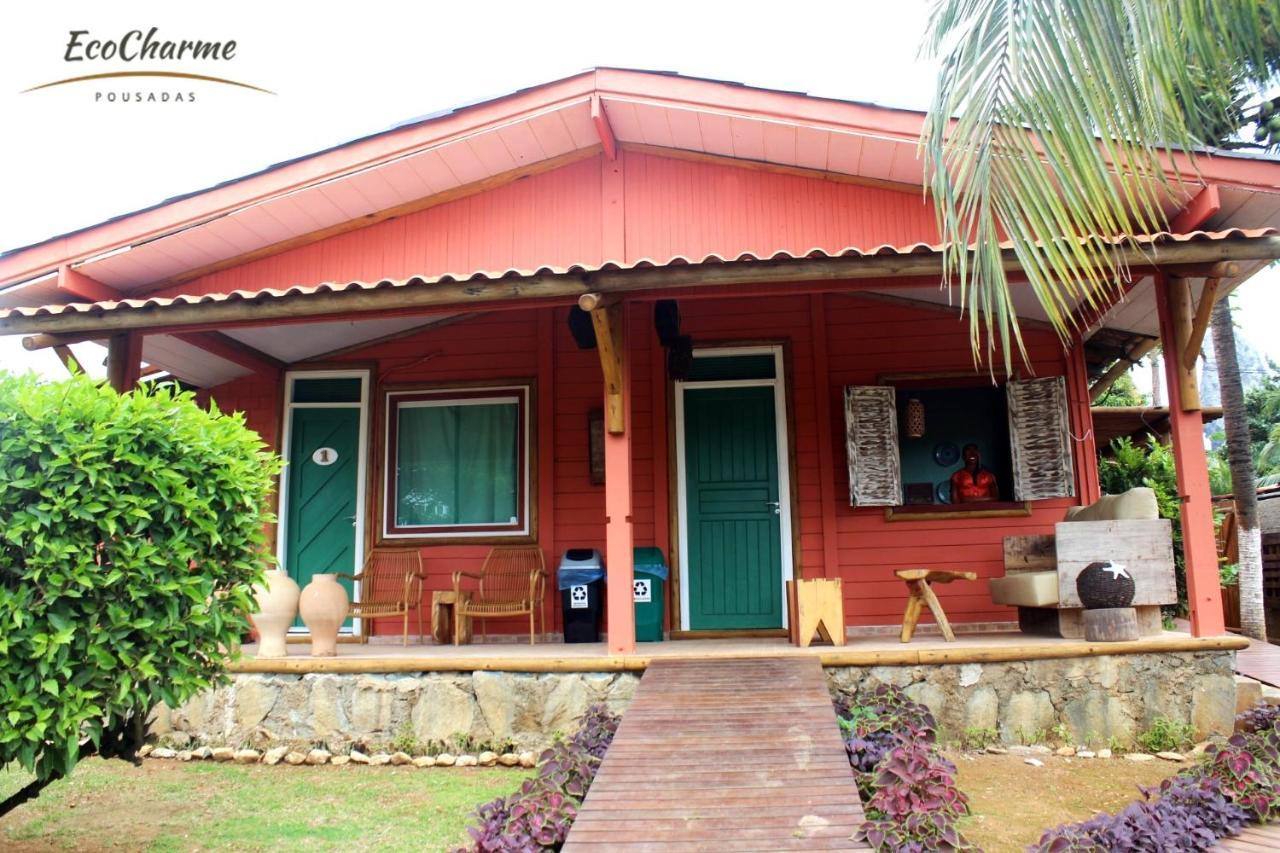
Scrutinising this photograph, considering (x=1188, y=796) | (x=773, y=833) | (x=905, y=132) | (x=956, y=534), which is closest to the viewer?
(x=773, y=833)

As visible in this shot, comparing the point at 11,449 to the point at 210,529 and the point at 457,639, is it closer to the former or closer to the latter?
the point at 210,529

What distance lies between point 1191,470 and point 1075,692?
1.38 meters

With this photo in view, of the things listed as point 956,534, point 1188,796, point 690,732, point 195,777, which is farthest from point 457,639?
point 1188,796

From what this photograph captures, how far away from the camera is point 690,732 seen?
402cm

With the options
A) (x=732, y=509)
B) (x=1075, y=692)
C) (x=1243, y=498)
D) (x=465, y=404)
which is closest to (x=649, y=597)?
(x=732, y=509)

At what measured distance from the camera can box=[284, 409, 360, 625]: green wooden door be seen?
7.18 meters

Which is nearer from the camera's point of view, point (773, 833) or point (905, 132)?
point (773, 833)

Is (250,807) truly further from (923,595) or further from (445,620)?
(923,595)

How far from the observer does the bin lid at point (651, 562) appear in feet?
21.3

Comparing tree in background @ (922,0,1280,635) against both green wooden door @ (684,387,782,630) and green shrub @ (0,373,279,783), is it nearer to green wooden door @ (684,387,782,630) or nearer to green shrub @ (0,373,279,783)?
green shrub @ (0,373,279,783)

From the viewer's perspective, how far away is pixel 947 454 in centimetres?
694

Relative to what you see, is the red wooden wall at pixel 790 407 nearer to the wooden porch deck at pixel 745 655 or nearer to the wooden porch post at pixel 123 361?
the wooden porch deck at pixel 745 655

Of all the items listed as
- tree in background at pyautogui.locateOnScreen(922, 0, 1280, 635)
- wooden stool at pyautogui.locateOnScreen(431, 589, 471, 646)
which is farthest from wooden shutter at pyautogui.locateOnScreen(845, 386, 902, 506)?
tree in background at pyautogui.locateOnScreen(922, 0, 1280, 635)

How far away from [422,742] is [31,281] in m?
4.03
